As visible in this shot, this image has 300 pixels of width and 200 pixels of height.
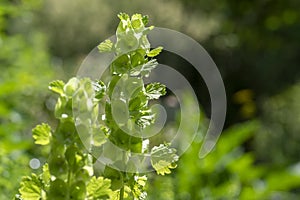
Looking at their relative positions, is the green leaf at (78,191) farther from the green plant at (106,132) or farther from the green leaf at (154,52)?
the green leaf at (154,52)

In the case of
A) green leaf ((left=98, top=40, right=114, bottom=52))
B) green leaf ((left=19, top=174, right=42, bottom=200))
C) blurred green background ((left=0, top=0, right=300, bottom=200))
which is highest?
blurred green background ((left=0, top=0, right=300, bottom=200))

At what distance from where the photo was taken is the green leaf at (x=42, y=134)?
1.29 feet

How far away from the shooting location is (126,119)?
432 millimetres

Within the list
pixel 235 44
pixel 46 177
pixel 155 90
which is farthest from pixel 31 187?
pixel 235 44

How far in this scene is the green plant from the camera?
383 mm

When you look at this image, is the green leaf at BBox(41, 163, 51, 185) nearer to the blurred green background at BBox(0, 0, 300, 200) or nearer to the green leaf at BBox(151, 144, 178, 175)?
the green leaf at BBox(151, 144, 178, 175)

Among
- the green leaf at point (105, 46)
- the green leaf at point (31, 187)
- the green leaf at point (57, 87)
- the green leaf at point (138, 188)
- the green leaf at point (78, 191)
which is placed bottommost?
the green leaf at point (78, 191)

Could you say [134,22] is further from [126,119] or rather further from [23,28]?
[23,28]

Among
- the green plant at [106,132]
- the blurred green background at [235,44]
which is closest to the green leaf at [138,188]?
the green plant at [106,132]

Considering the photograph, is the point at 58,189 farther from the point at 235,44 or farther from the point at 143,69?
the point at 235,44

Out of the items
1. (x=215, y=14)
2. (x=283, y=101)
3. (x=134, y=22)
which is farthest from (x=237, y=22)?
(x=134, y=22)

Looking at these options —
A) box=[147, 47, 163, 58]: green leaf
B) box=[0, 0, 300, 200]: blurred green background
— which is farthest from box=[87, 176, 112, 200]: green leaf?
box=[0, 0, 300, 200]: blurred green background

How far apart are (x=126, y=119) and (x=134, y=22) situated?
0.07 meters

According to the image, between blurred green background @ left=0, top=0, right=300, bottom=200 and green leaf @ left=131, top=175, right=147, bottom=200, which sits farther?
blurred green background @ left=0, top=0, right=300, bottom=200
